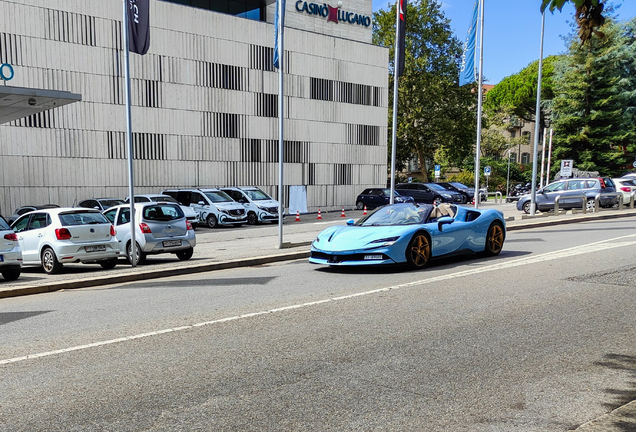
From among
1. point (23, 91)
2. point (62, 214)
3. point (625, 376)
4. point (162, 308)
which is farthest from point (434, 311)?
point (23, 91)

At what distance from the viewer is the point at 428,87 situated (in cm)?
5700

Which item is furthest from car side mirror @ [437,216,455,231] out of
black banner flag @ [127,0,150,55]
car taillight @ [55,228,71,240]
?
car taillight @ [55,228,71,240]

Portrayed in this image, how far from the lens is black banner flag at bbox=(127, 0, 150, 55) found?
1411 centimetres

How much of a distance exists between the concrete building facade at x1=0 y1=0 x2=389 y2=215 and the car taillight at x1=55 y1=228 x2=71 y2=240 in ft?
62.7

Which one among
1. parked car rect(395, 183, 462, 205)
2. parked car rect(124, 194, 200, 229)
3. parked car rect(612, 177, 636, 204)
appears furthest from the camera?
parked car rect(395, 183, 462, 205)

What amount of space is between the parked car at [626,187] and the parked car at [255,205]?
1700cm

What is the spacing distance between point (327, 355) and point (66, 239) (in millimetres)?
9514

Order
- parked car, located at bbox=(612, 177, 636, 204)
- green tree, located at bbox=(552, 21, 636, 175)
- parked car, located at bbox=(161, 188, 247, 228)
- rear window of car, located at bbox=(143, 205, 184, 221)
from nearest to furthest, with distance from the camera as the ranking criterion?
rear window of car, located at bbox=(143, 205, 184, 221) < parked car, located at bbox=(161, 188, 247, 228) < parked car, located at bbox=(612, 177, 636, 204) < green tree, located at bbox=(552, 21, 636, 175)

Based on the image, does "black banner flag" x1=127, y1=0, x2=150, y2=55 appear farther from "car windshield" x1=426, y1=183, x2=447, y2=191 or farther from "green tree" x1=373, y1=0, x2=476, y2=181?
"green tree" x1=373, y1=0, x2=476, y2=181

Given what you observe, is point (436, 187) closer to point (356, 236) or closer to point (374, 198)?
point (374, 198)

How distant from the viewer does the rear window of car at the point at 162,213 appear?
15312 millimetres

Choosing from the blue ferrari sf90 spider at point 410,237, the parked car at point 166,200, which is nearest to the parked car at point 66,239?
the blue ferrari sf90 spider at point 410,237

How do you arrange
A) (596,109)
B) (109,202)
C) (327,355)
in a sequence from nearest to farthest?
1. (327,355)
2. (109,202)
3. (596,109)

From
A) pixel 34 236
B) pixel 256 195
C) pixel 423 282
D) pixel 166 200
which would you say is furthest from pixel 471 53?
pixel 34 236
